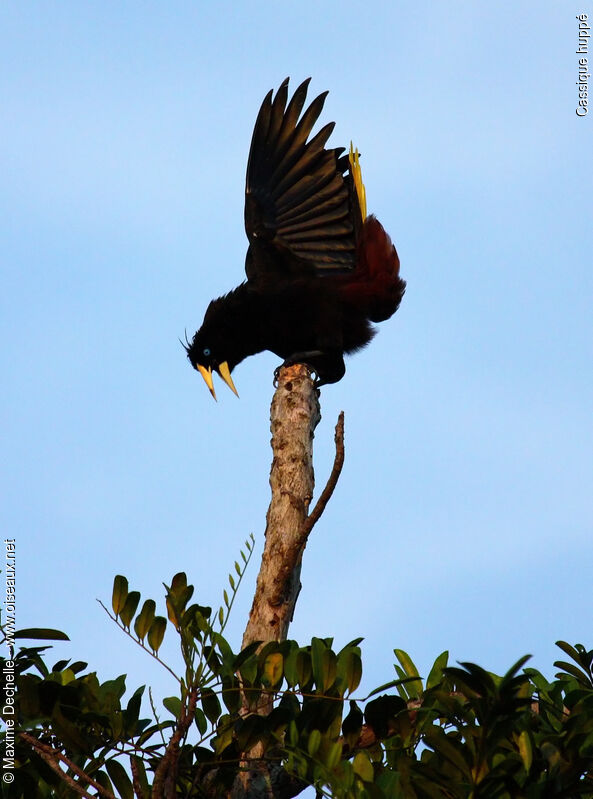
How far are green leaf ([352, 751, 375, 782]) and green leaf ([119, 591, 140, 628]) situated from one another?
739mm

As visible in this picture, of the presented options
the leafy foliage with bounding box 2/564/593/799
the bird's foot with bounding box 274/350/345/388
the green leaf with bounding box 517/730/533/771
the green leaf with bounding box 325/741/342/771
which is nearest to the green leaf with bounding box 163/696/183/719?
the leafy foliage with bounding box 2/564/593/799

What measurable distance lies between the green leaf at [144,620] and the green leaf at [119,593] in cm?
5

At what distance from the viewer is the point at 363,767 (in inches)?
78.6

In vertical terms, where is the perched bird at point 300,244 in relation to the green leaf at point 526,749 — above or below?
above

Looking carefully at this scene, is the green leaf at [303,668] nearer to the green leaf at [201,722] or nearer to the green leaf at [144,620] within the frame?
the green leaf at [201,722]

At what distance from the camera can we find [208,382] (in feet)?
17.8

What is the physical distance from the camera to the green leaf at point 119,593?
8.11ft

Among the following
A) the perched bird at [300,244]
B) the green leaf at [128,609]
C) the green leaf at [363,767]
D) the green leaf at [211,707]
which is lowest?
the green leaf at [363,767]

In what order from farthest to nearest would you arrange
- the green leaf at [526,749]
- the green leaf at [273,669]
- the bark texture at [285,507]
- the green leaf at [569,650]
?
the bark texture at [285,507] → the green leaf at [569,650] → the green leaf at [273,669] → the green leaf at [526,749]

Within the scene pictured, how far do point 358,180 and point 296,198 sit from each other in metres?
0.37

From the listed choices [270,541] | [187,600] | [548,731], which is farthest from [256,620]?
[548,731]

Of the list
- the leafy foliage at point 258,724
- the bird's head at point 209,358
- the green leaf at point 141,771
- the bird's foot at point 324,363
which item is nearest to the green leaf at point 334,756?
the leafy foliage at point 258,724

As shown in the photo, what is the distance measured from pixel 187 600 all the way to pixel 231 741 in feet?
1.23

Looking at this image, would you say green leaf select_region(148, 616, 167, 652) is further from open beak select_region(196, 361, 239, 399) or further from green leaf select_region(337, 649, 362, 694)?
open beak select_region(196, 361, 239, 399)
